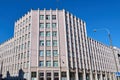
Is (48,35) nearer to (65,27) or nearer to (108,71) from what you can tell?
(65,27)

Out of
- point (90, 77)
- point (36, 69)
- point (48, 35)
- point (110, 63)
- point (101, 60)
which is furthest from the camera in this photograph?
point (110, 63)

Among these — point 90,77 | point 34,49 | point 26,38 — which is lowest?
point 90,77

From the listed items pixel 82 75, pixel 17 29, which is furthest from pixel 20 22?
pixel 82 75

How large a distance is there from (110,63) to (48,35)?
51079mm

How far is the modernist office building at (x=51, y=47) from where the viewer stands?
46.8 m

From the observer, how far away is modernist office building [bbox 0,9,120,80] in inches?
1841

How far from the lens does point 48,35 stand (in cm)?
5016

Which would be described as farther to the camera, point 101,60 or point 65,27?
point 101,60

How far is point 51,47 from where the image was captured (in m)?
48.7

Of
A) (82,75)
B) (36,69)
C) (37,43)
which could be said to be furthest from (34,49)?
(82,75)

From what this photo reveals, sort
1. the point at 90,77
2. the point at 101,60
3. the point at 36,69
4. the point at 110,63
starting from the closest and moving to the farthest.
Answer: the point at 36,69 → the point at 90,77 → the point at 101,60 → the point at 110,63

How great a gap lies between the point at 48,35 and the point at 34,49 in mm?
6676

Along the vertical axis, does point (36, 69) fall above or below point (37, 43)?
below

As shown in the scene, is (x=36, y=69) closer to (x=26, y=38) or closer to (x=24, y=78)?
(x=24, y=78)
